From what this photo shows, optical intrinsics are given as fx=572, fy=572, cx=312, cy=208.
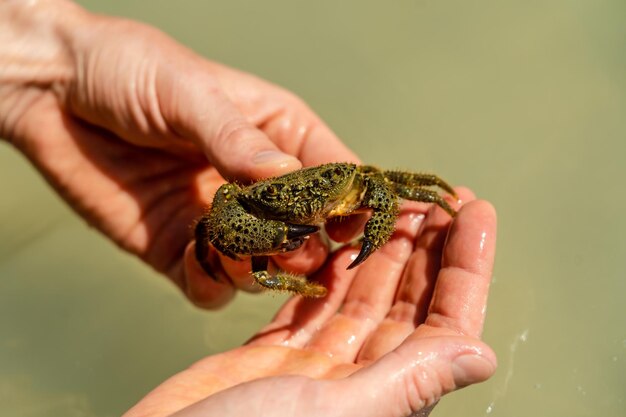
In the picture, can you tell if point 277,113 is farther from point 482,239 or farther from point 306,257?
point 482,239

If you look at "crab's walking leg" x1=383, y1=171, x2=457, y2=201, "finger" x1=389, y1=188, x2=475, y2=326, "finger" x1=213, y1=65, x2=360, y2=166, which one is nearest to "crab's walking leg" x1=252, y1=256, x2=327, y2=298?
"finger" x1=389, y1=188, x2=475, y2=326

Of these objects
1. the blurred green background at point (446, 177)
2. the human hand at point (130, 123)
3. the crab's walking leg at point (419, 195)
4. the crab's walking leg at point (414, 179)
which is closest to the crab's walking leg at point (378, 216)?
the crab's walking leg at point (419, 195)

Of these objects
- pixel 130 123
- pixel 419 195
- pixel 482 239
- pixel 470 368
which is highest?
pixel 482 239

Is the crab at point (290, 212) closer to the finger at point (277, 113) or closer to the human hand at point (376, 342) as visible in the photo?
the human hand at point (376, 342)

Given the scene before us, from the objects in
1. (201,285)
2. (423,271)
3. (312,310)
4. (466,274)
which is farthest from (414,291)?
A: (201,285)

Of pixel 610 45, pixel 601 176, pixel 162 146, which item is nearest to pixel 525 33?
pixel 610 45

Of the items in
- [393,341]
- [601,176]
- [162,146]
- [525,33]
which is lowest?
[162,146]

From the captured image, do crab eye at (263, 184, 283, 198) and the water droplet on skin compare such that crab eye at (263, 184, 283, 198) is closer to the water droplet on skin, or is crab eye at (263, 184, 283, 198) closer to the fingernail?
the water droplet on skin

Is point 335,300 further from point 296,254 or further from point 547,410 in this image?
point 547,410
